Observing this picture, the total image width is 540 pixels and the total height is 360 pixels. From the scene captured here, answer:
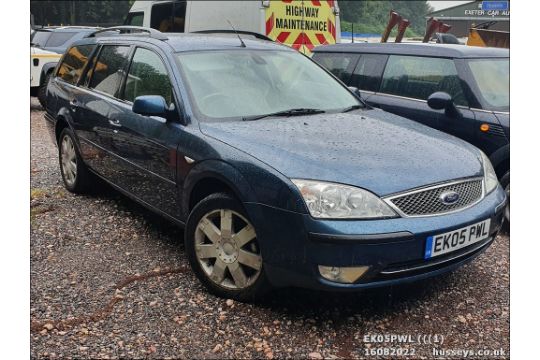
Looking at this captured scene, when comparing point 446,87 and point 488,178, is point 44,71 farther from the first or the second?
point 488,178

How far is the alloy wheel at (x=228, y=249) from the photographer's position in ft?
9.48

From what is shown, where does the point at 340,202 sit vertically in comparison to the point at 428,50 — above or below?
below

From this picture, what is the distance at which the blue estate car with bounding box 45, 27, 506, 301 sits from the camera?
2582mm

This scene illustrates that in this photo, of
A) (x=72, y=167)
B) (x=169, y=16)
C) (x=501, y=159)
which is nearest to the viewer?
(x=501, y=159)

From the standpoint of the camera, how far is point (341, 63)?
5832 mm

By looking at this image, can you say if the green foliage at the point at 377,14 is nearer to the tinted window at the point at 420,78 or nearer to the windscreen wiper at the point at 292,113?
the tinted window at the point at 420,78

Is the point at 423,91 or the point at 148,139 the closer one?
the point at 148,139

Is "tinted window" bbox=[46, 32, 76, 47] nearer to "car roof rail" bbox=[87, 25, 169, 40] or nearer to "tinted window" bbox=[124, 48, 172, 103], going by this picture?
"car roof rail" bbox=[87, 25, 169, 40]

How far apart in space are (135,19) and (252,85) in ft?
30.3

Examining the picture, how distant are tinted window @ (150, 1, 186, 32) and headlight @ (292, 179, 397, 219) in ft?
28.5

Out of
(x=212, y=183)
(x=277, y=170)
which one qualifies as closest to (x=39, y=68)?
(x=212, y=183)

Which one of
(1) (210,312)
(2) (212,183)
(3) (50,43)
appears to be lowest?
(1) (210,312)

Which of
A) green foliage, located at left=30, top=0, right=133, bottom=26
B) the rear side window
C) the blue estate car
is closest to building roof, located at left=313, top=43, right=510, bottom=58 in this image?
the blue estate car
